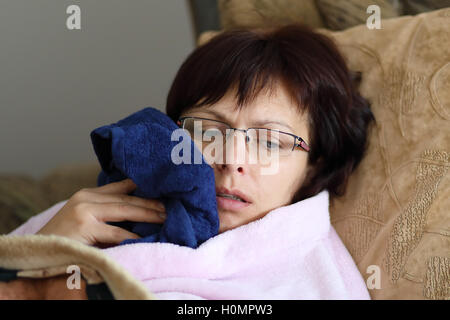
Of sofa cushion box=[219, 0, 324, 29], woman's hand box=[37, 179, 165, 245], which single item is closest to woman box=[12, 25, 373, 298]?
woman's hand box=[37, 179, 165, 245]

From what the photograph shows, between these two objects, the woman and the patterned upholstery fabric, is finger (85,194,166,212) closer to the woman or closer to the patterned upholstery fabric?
the woman

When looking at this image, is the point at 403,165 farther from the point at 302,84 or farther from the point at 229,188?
the point at 229,188

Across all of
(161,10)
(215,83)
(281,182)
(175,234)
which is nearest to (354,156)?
(281,182)

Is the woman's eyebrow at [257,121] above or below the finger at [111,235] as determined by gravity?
above

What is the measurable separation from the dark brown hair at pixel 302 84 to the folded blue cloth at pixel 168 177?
0.20m

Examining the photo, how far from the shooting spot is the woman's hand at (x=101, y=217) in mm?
1013

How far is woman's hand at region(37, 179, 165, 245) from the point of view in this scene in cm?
101

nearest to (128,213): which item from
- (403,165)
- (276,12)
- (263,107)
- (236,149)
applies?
(236,149)

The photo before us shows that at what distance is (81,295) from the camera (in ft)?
2.86

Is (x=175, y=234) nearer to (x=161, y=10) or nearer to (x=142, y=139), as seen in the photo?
(x=142, y=139)

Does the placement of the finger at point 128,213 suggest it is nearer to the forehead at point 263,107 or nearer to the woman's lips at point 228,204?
the woman's lips at point 228,204

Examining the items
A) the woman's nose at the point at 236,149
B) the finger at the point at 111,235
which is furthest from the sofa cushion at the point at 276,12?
the finger at the point at 111,235

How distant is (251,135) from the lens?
3.48 ft

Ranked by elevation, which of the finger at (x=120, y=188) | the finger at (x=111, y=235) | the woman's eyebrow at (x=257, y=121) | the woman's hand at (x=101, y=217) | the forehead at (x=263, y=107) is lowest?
the finger at (x=111, y=235)
